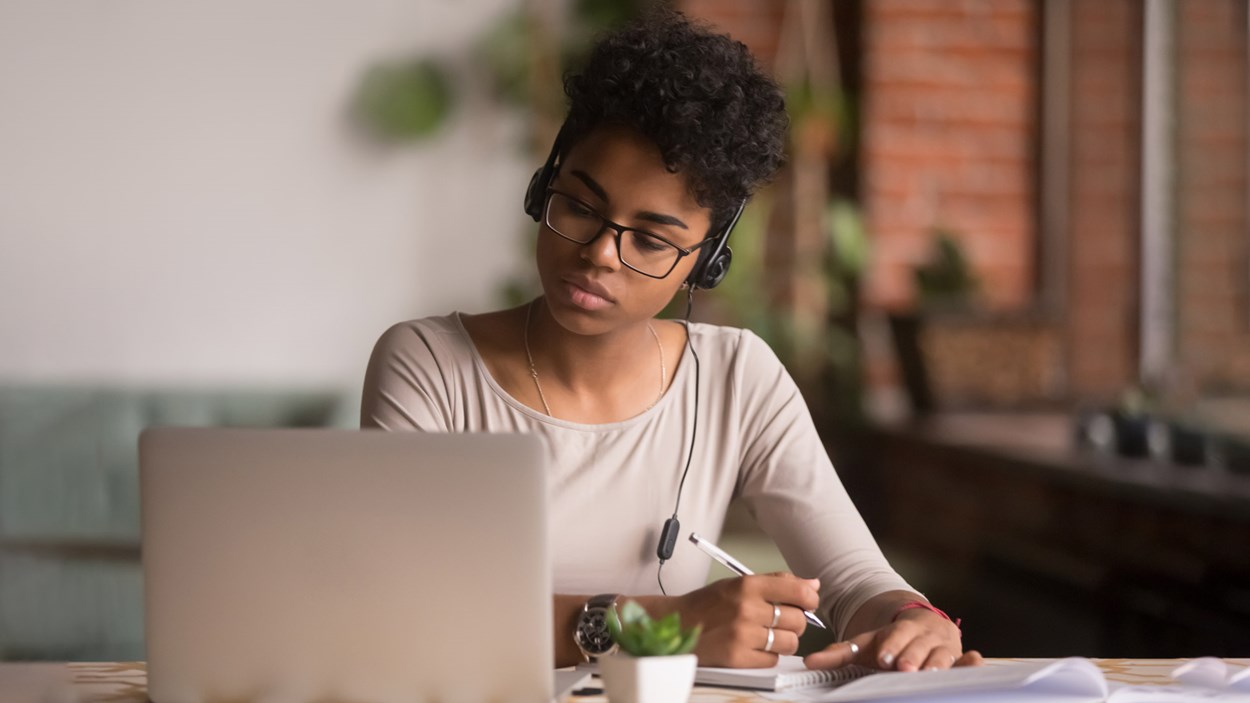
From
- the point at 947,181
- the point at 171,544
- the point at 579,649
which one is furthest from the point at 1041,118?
the point at 171,544

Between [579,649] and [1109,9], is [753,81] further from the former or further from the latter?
[1109,9]

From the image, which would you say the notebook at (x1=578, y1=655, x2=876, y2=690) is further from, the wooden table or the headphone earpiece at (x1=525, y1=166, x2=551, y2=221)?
the headphone earpiece at (x1=525, y1=166, x2=551, y2=221)

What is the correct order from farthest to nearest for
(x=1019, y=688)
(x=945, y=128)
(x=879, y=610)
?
(x=945, y=128) < (x=879, y=610) < (x=1019, y=688)

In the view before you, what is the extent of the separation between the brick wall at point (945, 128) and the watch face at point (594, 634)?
9.81 ft

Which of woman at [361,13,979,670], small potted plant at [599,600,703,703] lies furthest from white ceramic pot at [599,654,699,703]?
woman at [361,13,979,670]

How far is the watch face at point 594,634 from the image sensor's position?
1374mm

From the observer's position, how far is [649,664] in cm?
112

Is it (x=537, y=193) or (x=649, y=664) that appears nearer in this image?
(x=649, y=664)

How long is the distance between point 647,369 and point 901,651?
602 mm

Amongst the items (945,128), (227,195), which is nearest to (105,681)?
(227,195)

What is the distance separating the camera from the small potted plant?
1119 mm

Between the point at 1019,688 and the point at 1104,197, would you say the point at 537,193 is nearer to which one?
the point at 1019,688

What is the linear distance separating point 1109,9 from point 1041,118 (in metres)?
0.37

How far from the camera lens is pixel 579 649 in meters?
1.38
